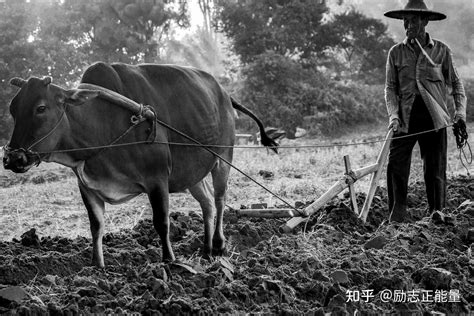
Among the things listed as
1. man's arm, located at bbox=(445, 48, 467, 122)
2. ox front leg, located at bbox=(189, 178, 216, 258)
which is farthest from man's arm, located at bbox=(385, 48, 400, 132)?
ox front leg, located at bbox=(189, 178, 216, 258)

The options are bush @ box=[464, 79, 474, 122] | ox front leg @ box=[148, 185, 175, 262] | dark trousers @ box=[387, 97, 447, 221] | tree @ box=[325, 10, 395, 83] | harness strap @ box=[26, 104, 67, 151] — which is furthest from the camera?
tree @ box=[325, 10, 395, 83]

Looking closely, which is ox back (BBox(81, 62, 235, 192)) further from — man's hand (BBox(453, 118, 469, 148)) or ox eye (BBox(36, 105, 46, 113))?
man's hand (BBox(453, 118, 469, 148))

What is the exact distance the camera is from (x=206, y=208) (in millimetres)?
6484

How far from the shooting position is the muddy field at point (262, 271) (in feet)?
14.1

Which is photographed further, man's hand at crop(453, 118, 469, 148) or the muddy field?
man's hand at crop(453, 118, 469, 148)

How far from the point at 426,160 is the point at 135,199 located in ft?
15.0

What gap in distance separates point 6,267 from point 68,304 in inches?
52.6

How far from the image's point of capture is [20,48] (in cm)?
2295

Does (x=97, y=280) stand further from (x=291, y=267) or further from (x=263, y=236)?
(x=263, y=236)

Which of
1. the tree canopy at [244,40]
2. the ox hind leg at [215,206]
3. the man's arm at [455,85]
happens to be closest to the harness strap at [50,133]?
the ox hind leg at [215,206]

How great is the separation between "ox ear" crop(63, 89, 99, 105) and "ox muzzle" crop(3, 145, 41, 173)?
46 centimetres

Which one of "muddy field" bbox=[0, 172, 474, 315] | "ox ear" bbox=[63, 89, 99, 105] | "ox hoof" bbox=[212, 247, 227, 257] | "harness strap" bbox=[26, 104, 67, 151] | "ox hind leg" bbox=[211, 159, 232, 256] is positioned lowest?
"ox hoof" bbox=[212, 247, 227, 257]

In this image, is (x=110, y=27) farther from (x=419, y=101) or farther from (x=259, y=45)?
(x=419, y=101)

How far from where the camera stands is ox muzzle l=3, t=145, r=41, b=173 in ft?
15.5
